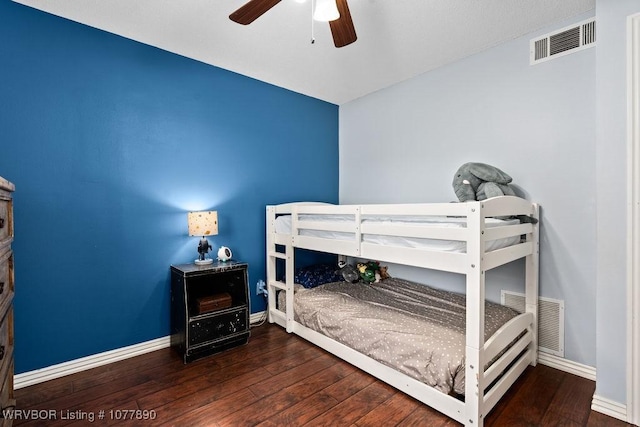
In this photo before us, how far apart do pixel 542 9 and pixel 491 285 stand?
6.55 ft

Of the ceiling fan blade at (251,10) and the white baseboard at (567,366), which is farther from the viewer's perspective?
the white baseboard at (567,366)

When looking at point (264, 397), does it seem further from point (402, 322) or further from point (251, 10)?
point (251, 10)

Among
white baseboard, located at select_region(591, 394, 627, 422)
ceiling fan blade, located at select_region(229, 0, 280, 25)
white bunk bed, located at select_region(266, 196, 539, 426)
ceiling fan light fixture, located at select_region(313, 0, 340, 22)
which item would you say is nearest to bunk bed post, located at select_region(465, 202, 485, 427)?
white bunk bed, located at select_region(266, 196, 539, 426)

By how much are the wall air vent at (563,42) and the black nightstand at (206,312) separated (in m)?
2.80

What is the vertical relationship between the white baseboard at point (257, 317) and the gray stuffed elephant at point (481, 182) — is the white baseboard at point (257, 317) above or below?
below

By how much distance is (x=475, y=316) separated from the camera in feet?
4.96

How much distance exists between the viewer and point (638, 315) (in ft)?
5.10

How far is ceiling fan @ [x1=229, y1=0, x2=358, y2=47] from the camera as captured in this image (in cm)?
147

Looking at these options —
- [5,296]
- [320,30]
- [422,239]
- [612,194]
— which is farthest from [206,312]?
[612,194]

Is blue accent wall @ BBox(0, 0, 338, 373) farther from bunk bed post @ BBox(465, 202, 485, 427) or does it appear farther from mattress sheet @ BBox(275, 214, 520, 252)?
bunk bed post @ BBox(465, 202, 485, 427)

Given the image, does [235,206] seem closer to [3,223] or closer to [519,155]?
[3,223]

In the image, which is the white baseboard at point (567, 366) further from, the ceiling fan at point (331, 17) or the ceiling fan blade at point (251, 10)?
the ceiling fan blade at point (251, 10)

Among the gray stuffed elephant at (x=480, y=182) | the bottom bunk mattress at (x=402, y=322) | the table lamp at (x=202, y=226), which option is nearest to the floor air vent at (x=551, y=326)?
the bottom bunk mattress at (x=402, y=322)

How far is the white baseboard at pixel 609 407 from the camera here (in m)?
1.59
